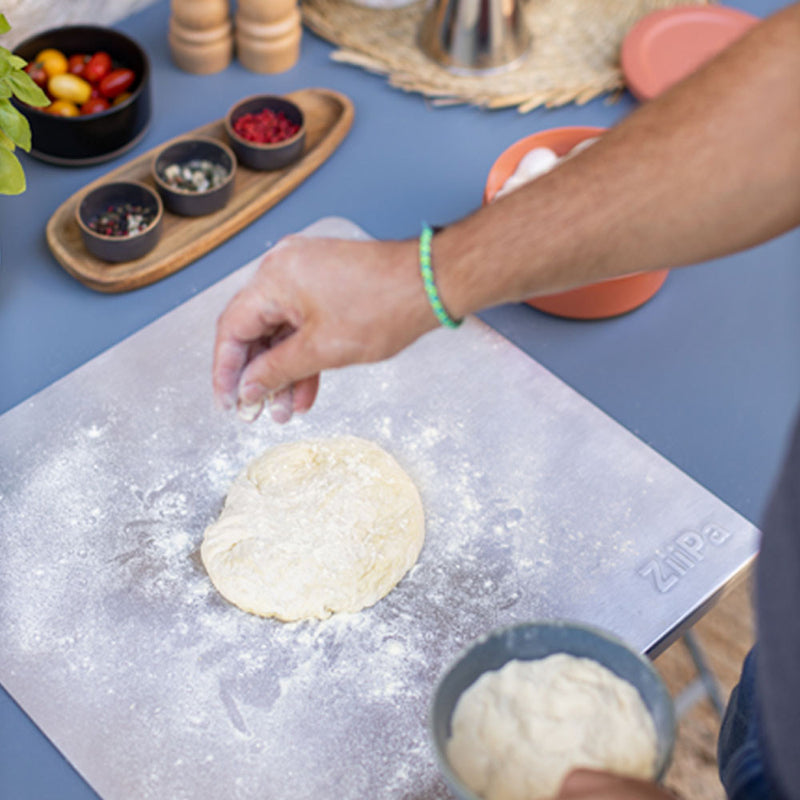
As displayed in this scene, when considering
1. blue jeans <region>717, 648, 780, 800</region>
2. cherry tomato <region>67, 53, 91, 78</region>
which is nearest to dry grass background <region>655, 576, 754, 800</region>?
blue jeans <region>717, 648, 780, 800</region>

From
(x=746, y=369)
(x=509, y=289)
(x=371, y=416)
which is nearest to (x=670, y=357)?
(x=746, y=369)

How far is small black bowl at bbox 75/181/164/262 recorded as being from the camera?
1360 millimetres

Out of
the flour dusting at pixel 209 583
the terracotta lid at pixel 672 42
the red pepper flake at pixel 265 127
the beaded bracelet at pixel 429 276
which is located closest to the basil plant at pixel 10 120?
the flour dusting at pixel 209 583

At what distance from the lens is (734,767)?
2.96 feet

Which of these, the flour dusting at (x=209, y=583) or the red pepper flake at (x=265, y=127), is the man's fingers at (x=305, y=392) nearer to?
the flour dusting at (x=209, y=583)

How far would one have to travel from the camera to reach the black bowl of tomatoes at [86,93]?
146cm

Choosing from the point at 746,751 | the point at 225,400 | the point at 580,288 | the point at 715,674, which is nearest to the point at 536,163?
the point at 580,288

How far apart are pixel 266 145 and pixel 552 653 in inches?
39.9

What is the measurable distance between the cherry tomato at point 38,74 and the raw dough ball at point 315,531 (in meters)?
0.76

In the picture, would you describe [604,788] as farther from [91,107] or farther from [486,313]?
[91,107]

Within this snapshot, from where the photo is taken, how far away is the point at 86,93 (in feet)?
4.86

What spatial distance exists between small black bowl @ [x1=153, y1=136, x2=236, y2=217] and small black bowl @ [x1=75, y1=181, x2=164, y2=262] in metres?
0.03

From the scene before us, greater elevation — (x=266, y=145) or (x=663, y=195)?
(x=663, y=195)

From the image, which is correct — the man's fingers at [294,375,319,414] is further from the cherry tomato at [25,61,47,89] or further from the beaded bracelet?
the cherry tomato at [25,61,47,89]
